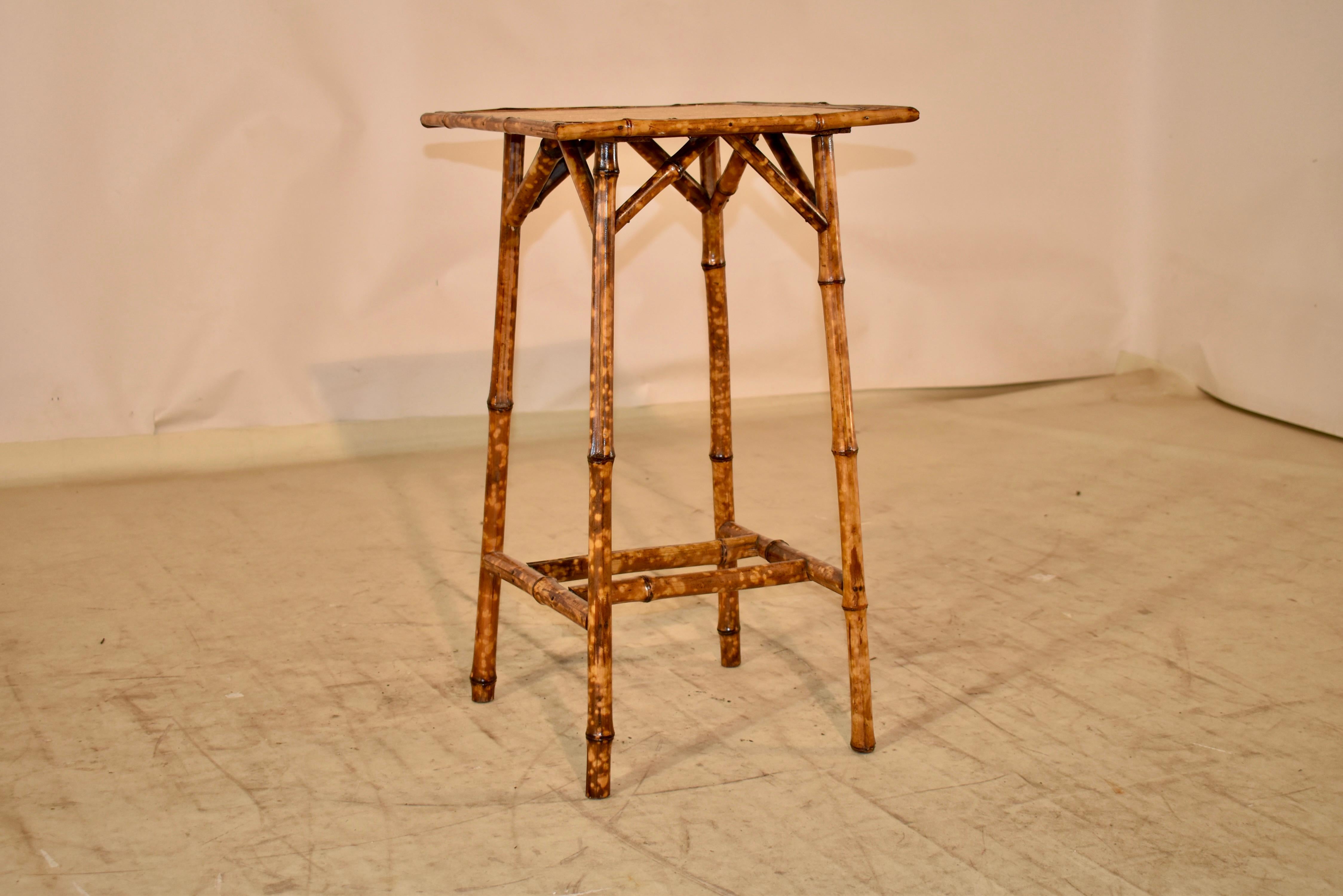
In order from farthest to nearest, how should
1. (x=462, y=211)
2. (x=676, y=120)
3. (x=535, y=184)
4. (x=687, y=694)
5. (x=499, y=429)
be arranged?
(x=462, y=211) → (x=687, y=694) → (x=499, y=429) → (x=535, y=184) → (x=676, y=120)

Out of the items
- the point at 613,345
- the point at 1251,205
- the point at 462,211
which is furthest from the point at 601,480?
the point at 1251,205

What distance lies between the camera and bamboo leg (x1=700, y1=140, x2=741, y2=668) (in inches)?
85.3

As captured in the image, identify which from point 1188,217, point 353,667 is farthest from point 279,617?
point 1188,217

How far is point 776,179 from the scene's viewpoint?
186 centimetres

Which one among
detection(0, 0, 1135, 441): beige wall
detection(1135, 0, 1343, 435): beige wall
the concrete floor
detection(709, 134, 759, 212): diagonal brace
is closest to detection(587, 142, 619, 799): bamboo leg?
the concrete floor

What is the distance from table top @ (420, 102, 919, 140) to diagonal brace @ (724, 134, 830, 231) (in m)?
0.03

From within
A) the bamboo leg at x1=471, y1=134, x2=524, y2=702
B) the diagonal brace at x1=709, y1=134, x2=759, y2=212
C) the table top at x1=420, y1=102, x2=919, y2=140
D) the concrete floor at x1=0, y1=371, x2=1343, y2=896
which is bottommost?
the concrete floor at x1=0, y1=371, x2=1343, y2=896

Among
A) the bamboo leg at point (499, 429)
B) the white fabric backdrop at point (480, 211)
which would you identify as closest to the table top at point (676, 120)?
the bamboo leg at point (499, 429)

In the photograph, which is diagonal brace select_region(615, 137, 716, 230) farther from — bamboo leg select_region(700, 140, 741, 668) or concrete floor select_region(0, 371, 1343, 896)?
concrete floor select_region(0, 371, 1343, 896)

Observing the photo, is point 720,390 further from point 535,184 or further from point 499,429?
point 535,184

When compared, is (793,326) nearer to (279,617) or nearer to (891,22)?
(891,22)

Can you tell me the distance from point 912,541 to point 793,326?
1562 millimetres

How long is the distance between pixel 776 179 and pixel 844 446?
413mm

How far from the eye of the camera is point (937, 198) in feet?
15.2
